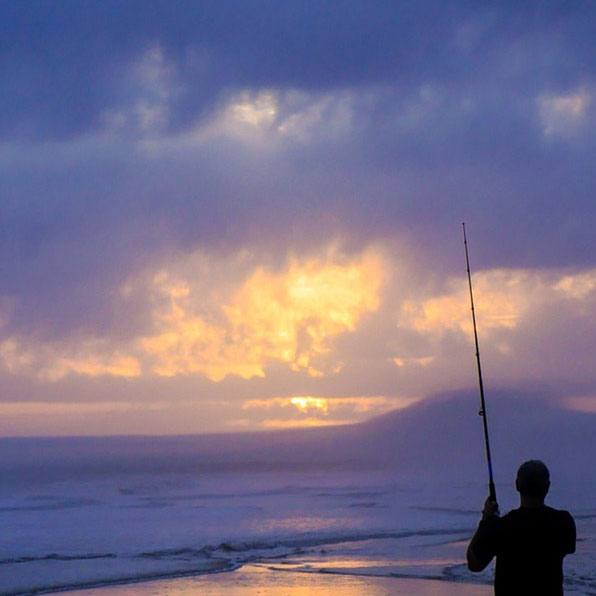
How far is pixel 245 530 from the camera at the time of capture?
22812 mm

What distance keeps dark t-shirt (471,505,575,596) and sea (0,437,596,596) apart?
28.2ft

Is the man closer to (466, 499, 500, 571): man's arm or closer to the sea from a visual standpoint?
(466, 499, 500, 571): man's arm

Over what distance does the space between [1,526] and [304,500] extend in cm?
1256

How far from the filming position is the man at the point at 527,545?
3672mm

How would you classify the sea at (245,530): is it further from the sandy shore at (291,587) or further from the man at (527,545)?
the man at (527,545)

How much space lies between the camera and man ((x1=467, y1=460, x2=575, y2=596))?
3672 mm

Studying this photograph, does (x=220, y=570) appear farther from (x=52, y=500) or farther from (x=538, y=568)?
(x=52, y=500)

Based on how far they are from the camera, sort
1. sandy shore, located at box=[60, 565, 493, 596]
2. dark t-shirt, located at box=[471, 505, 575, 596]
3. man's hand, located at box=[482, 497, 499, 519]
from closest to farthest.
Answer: dark t-shirt, located at box=[471, 505, 575, 596]
man's hand, located at box=[482, 497, 499, 519]
sandy shore, located at box=[60, 565, 493, 596]

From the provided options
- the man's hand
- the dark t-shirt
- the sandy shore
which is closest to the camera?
the dark t-shirt

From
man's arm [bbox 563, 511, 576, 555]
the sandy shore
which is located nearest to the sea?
the sandy shore

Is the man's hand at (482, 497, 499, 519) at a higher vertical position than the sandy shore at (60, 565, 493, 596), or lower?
higher

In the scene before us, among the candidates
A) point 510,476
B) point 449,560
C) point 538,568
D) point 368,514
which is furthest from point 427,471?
point 538,568

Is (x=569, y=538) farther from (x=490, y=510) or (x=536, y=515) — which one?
(x=490, y=510)

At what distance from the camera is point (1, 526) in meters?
24.3
